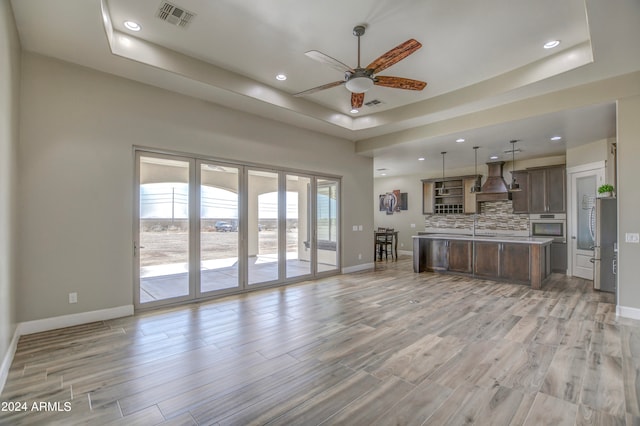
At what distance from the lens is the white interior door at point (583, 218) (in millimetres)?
6410

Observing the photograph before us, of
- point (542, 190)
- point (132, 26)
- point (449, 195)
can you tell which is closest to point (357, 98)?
point (132, 26)

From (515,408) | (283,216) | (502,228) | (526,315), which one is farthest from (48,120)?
(502,228)

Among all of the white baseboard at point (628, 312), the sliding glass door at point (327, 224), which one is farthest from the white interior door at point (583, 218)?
the sliding glass door at point (327, 224)

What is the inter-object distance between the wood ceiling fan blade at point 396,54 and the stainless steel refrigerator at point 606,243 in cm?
478

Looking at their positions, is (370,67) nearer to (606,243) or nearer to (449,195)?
(606,243)

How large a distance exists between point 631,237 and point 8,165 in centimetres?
732

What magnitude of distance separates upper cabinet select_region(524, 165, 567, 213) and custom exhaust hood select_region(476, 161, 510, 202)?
37 centimetres

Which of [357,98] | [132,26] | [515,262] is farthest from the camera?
[515,262]

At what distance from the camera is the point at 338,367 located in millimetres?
2756

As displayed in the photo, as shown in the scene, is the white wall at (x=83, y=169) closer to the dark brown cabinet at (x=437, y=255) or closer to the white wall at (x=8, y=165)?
the white wall at (x=8, y=165)

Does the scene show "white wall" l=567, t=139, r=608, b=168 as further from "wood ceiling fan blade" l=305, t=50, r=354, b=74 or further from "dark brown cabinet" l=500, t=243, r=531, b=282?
"wood ceiling fan blade" l=305, t=50, r=354, b=74

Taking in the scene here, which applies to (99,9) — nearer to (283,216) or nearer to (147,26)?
(147,26)

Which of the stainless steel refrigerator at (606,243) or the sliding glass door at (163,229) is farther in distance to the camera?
the stainless steel refrigerator at (606,243)

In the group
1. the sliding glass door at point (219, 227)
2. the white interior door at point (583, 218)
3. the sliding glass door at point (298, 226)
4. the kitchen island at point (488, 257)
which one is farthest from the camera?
the white interior door at point (583, 218)
